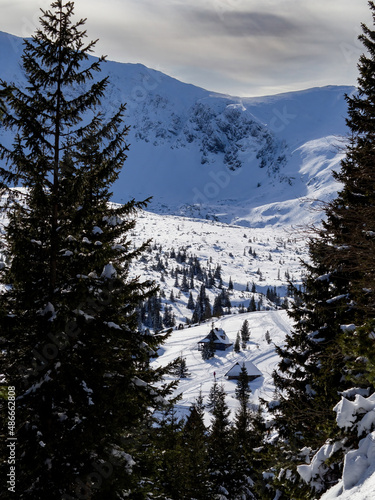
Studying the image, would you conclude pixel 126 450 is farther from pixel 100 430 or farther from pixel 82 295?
pixel 82 295

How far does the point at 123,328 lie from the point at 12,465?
129 inches

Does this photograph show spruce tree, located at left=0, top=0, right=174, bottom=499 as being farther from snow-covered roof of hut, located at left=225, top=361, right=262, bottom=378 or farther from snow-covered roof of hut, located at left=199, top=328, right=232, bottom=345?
snow-covered roof of hut, located at left=199, top=328, right=232, bottom=345

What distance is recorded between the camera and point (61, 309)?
766 centimetres

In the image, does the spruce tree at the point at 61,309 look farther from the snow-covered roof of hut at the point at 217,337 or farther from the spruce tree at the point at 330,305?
the snow-covered roof of hut at the point at 217,337

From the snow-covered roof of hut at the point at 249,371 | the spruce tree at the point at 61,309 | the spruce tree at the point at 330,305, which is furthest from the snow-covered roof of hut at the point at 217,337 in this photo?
the spruce tree at the point at 61,309

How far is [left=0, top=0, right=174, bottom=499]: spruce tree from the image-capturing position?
749 cm

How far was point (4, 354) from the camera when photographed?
8188 mm

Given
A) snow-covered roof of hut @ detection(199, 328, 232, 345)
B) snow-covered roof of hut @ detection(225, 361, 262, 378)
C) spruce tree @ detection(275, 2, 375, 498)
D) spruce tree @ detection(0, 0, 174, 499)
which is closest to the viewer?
spruce tree @ detection(0, 0, 174, 499)

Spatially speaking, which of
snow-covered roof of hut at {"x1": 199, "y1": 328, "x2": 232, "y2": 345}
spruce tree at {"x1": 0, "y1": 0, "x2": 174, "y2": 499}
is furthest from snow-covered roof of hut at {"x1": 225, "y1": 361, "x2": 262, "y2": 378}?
spruce tree at {"x1": 0, "y1": 0, "x2": 174, "y2": 499}

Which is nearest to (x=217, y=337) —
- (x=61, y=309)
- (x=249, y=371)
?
(x=249, y=371)

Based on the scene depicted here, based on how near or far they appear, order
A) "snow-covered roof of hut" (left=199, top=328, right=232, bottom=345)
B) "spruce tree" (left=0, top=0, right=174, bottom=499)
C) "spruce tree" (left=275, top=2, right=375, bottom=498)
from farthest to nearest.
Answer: "snow-covered roof of hut" (left=199, top=328, right=232, bottom=345)
"spruce tree" (left=275, top=2, right=375, bottom=498)
"spruce tree" (left=0, top=0, right=174, bottom=499)

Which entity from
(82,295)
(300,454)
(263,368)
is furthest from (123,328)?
(263,368)

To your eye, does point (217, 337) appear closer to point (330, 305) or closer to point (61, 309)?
point (330, 305)

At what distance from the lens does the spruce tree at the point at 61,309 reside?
7488 mm
